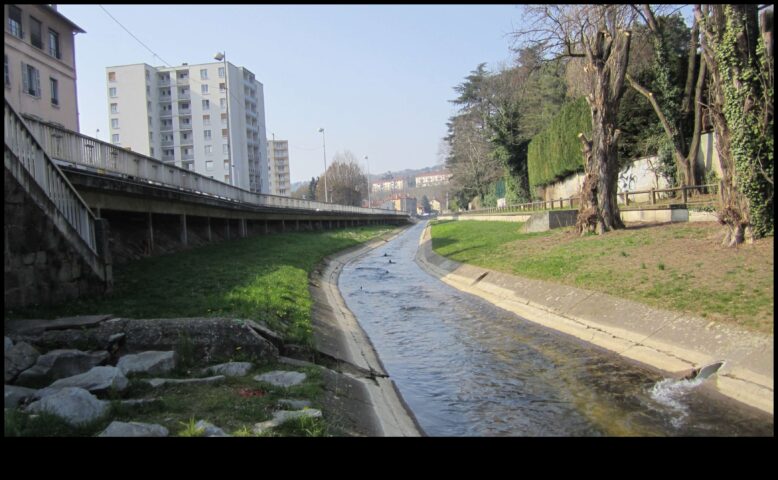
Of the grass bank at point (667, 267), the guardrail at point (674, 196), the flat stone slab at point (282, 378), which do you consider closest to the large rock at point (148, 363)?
the flat stone slab at point (282, 378)

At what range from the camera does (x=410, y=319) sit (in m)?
16.5

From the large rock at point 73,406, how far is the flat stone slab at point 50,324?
3117 millimetres

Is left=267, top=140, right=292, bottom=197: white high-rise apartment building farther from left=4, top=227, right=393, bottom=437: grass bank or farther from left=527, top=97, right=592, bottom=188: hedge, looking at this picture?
left=4, top=227, right=393, bottom=437: grass bank

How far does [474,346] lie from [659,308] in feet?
13.2

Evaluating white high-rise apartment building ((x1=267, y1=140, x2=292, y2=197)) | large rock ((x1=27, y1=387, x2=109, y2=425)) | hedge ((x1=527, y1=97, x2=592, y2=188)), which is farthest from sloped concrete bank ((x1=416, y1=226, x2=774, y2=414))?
white high-rise apartment building ((x1=267, y1=140, x2=292, y2=197))

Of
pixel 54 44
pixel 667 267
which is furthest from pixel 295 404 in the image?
pixel 54 44

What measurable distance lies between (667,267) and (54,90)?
1909 inches

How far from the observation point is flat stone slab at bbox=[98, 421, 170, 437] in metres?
5.25

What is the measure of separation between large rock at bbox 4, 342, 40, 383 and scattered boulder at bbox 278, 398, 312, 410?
3703mm

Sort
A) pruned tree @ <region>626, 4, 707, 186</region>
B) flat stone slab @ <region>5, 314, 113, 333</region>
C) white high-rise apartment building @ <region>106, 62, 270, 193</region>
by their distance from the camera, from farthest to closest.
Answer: white high-rise apartment building @ <region>106, 62, 270, 193</region>, pruned tree @ <region>626, 4, 707, 186</region>, flat stone slab @ <region>5, 314, 113, 333</region>

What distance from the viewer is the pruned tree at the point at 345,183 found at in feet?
471

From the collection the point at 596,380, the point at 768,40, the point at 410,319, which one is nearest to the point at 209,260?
the point at 410,319

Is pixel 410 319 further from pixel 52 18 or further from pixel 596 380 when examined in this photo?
pixel 52 18
